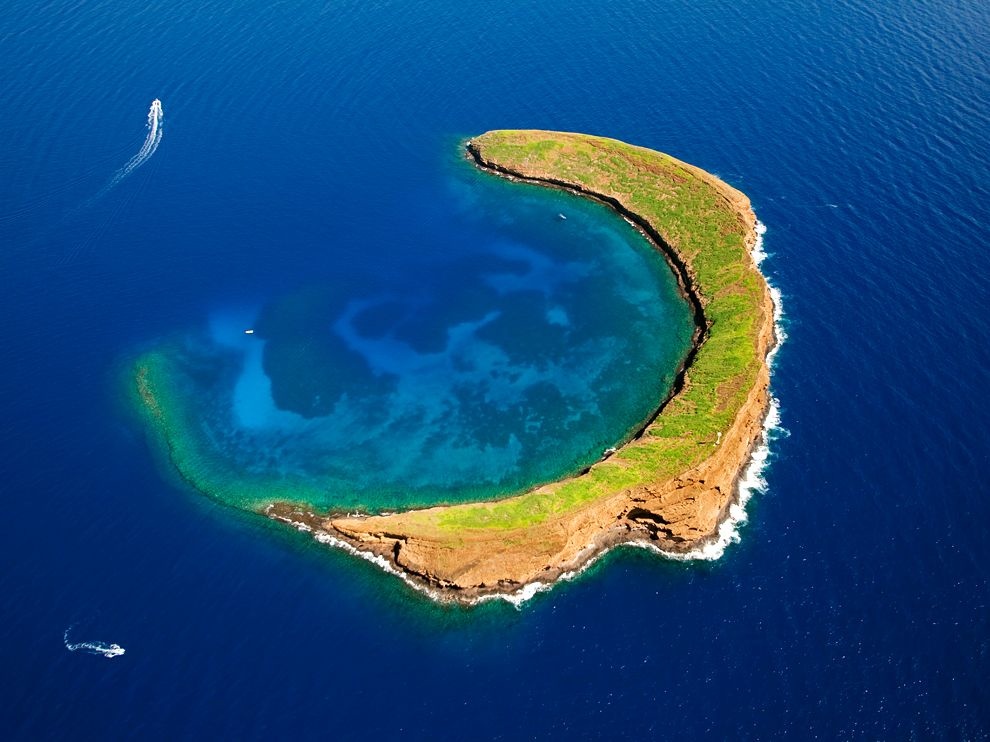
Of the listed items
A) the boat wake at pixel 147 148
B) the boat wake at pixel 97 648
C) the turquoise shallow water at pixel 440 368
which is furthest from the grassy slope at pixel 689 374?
the boat wake at pixel 147 148

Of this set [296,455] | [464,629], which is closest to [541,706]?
[464,629]

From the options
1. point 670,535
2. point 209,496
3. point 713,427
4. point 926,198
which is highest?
point 926,198

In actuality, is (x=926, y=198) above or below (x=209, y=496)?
above

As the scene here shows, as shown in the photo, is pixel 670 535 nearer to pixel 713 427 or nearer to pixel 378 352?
pixel 713 427

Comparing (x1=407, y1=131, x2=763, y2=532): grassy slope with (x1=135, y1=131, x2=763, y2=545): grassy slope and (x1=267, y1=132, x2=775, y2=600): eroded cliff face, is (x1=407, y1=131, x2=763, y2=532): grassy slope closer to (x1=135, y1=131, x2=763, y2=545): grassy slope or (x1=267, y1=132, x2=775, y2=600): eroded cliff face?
(x1=135, y1=131, x2=763, y2=545): grassy slope

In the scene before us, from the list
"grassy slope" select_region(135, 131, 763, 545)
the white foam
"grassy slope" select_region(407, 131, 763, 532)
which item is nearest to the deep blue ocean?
the white foam

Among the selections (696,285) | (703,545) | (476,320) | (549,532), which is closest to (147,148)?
(476,320)
